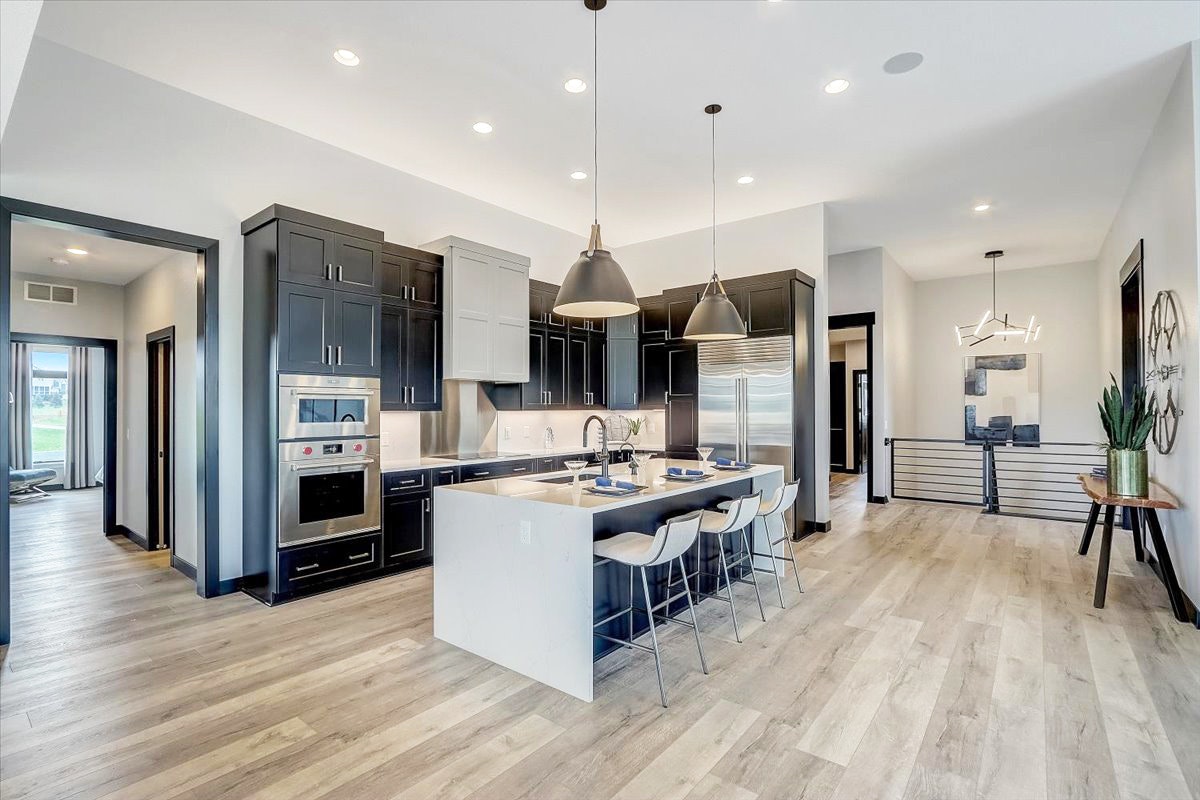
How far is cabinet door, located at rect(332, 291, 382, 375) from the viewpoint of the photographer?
432 centimetres

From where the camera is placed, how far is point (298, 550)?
4.07 metres

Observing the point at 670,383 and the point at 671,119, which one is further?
the point at 670,383

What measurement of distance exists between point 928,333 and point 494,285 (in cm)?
780

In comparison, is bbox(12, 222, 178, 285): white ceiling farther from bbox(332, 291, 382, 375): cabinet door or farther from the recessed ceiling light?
the recessed ceiling light

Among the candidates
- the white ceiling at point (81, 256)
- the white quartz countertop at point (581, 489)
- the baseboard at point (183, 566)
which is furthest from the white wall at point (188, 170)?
the white quartz countertop at point (581, 489)

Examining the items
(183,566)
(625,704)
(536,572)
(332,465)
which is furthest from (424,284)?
(625,704)

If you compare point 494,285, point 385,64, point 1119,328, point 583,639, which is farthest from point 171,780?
point 1119,328

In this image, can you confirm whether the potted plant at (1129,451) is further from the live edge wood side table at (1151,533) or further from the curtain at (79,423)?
the curtain at (79,423)

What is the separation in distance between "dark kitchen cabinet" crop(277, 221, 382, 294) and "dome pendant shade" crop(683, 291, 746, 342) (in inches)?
98.8

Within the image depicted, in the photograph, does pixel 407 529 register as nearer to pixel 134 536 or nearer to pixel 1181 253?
pixel 134 536

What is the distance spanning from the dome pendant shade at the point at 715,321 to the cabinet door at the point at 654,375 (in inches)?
98.6

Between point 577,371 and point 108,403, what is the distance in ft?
17.1

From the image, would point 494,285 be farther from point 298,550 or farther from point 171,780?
point 171,780

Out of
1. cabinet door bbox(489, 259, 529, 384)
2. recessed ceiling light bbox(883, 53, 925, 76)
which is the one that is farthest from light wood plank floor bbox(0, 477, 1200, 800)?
recessed ceiling light bbox(883, 53, 925, 76)
